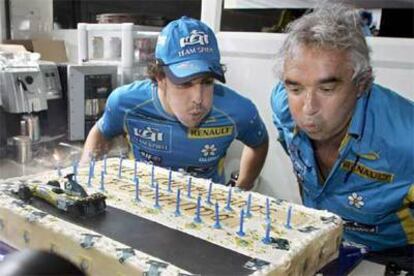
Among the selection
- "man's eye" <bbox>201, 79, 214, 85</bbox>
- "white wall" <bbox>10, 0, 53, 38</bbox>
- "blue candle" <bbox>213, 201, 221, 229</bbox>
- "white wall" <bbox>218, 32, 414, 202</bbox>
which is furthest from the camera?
"white wall" <bbox>10, 0, 53, 38</bbox>

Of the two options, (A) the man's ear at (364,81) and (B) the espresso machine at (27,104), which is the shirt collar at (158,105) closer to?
(A) the man's ear at (364,81)

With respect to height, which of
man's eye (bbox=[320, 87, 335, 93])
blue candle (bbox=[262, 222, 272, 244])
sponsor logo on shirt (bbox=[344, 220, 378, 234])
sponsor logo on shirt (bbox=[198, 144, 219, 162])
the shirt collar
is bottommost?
sponsor logo on shirt (bbox=[344, 220, 378, 234])

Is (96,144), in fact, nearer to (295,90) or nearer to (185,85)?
(185,85)

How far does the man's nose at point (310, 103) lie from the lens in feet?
3.08

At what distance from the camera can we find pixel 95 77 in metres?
1.83

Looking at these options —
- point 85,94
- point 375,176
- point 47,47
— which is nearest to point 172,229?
point 375,176

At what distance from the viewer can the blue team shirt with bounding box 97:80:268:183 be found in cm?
128

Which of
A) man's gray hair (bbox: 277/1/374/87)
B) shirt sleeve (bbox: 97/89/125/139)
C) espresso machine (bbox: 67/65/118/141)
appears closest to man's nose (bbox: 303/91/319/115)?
man's gray hair (bbox: 277/1/374/87)

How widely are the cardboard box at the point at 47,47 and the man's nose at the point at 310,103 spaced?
2.20 m

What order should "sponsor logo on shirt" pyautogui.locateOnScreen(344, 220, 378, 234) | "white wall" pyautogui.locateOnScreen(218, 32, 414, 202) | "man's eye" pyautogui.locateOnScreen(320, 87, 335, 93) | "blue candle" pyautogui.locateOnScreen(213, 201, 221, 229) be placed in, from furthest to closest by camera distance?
"white wall" pyautogui.locateOnScreen(218, 32, 414, 202) → "sponsor logo on shirt" pyautogui.locateOnScreen(344, 220, 378, 234) → "man's eye" pyautogui.locateOnScreen(320, 87, 335, 93) → "blue candle" pyautogui.locateOnScreen(213, 201, 221, 229)

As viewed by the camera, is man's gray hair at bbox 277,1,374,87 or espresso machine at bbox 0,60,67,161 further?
espresso machine at bbox 0,60,67,161

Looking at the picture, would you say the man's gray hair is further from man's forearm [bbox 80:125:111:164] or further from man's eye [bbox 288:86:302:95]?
man's forearm [bbox 80:125:111:164]

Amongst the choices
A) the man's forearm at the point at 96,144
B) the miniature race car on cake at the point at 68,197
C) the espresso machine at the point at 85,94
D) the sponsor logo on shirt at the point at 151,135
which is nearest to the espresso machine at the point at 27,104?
the espresso machine at the point at 85,94

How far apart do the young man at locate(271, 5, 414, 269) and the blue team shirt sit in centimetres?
28
